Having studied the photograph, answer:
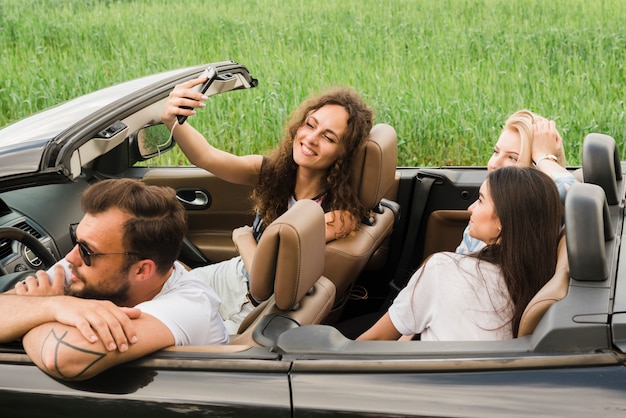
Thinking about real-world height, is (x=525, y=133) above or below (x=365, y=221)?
above

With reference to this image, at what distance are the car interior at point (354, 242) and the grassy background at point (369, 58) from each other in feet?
9.71

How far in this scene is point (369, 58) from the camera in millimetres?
10469

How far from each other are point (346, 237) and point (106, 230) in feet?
4.09

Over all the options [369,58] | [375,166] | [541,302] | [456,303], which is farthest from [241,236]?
[369,58]

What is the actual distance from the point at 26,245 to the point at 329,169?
4.34 feet

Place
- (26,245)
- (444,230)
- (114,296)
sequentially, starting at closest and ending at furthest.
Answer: (114,296) → (26,245) → (444,230)

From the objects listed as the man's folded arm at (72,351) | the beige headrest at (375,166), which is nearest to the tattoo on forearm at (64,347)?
the man's folded arm at (72,351)

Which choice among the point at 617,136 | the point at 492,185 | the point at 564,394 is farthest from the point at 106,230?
the point at 617,136

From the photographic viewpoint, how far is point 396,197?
14.1 ft

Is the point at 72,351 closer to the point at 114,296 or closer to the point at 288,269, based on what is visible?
the point at 114,296

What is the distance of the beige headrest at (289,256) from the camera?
2.67 meters

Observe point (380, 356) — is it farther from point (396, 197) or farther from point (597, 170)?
point (396, 197)

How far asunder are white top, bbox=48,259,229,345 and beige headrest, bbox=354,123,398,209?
40.6 inches

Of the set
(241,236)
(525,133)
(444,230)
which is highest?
(525,133)
